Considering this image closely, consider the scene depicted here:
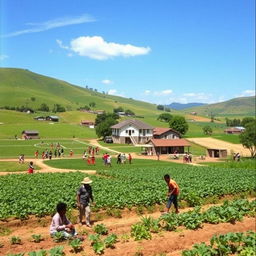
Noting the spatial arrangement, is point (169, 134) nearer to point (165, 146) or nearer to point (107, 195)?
point (165, 146)

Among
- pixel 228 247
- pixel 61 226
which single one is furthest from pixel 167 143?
pixel 228 247

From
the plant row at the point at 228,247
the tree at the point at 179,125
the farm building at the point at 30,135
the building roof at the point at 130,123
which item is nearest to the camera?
the plant row at the point at 228,247

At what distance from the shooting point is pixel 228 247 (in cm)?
1281

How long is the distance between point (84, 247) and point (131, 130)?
85702mm

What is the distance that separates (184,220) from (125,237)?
3530 mm

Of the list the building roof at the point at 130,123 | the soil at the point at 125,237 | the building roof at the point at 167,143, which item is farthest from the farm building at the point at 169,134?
the soil at the point at 125,237

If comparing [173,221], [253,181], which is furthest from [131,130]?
[173,221]

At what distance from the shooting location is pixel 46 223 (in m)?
18.0

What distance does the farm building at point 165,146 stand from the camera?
236 ft

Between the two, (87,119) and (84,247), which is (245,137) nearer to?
(84,247)

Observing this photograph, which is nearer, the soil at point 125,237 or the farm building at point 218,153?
the soil at point 125,237

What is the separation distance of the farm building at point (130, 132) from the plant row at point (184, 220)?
3067 inches

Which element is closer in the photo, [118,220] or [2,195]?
[118,220]

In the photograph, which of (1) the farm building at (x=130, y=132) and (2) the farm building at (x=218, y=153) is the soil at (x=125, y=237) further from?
(1) the farm building at (x=130, y=132)
